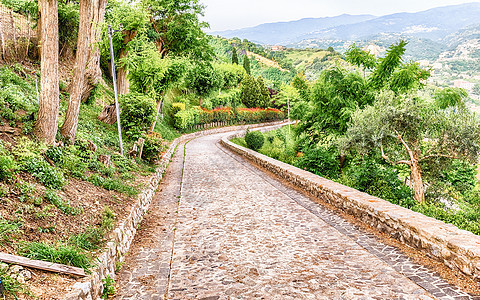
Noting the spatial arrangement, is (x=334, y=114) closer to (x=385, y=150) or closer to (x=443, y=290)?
(x=385, y=150)

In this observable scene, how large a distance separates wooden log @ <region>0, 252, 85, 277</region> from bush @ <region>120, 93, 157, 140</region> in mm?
9380

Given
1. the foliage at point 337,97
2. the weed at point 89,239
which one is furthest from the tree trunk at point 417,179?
the weed at point 89,239

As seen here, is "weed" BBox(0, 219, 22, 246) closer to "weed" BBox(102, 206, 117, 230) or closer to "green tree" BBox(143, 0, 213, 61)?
"weed" BBox(102, 206, 117, 230)

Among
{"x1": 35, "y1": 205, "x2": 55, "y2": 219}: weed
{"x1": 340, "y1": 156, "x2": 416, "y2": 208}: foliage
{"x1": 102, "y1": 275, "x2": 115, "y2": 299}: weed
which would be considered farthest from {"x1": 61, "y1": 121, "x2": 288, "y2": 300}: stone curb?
{"x1": 340, "y1": 156, "x2": 416, "y2": 208}: foliage

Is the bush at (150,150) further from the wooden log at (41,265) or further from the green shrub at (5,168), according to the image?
the wooden log at (41,265)

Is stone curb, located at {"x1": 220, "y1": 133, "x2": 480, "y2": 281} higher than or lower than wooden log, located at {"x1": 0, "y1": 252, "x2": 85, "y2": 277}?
lower

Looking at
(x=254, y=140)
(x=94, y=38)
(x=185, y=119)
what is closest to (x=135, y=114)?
(x=94, y=38)

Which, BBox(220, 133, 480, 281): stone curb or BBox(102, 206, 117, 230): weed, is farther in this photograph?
BBox(102, 206, 117, 230): weed

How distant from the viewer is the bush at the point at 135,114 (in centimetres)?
1253

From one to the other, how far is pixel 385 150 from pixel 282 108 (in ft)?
158

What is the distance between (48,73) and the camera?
22.5 ft

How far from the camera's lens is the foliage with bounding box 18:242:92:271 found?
345 cm

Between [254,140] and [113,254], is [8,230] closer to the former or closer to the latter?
[113,254]

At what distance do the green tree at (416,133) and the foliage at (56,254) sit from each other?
35.5 feet
